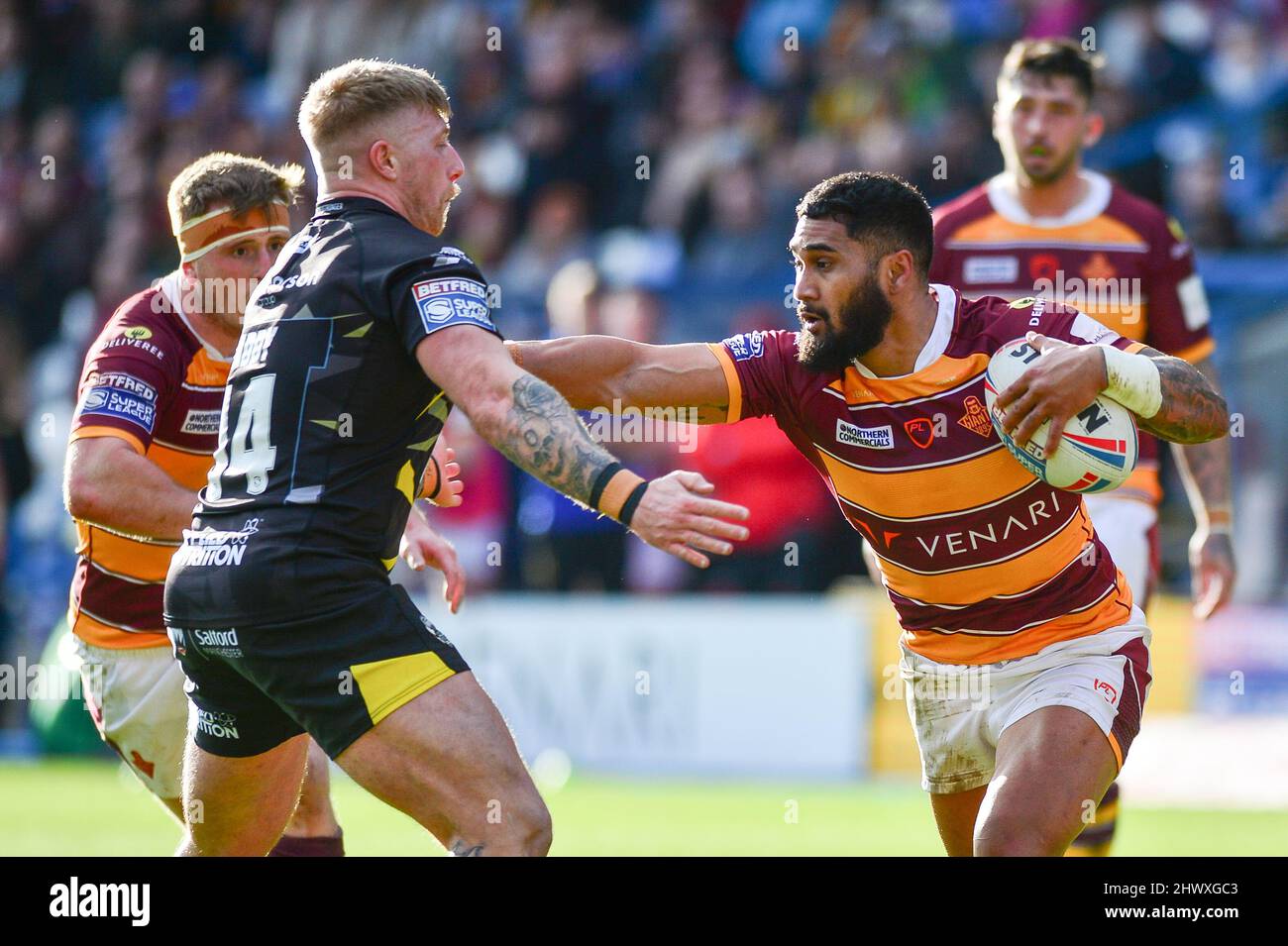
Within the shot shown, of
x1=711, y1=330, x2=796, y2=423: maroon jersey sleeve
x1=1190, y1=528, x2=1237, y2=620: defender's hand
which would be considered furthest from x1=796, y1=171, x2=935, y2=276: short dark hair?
x1=1190, y1=528, x2=1237, y2=620: defender's hand

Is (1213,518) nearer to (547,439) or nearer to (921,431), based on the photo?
(921,431)

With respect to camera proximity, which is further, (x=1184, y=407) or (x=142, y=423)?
(x=142, y=423)

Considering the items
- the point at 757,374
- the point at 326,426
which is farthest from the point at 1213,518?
the point at 326,426

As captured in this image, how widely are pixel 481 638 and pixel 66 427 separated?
4.20 metres

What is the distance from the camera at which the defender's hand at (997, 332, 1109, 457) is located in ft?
15.8

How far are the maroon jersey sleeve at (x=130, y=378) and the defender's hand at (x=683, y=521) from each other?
7.00 feet

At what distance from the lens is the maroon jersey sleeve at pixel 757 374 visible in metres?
5.40

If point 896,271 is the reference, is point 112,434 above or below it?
below

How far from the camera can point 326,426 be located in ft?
14.6

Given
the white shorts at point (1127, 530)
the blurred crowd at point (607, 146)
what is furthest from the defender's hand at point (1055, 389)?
the blurred crowd at point (607, 146)

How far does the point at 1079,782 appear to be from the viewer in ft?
16.0

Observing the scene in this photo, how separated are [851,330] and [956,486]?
1.90 feet

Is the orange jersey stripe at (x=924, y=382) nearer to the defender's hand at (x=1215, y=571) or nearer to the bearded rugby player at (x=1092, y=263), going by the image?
the bearded rugby player at (x=1092, y=263)

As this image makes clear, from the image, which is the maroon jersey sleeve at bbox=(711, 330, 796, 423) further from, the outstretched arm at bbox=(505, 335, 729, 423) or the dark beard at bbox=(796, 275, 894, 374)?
the dark beard at bbox=(796, 275, 894, 374)
